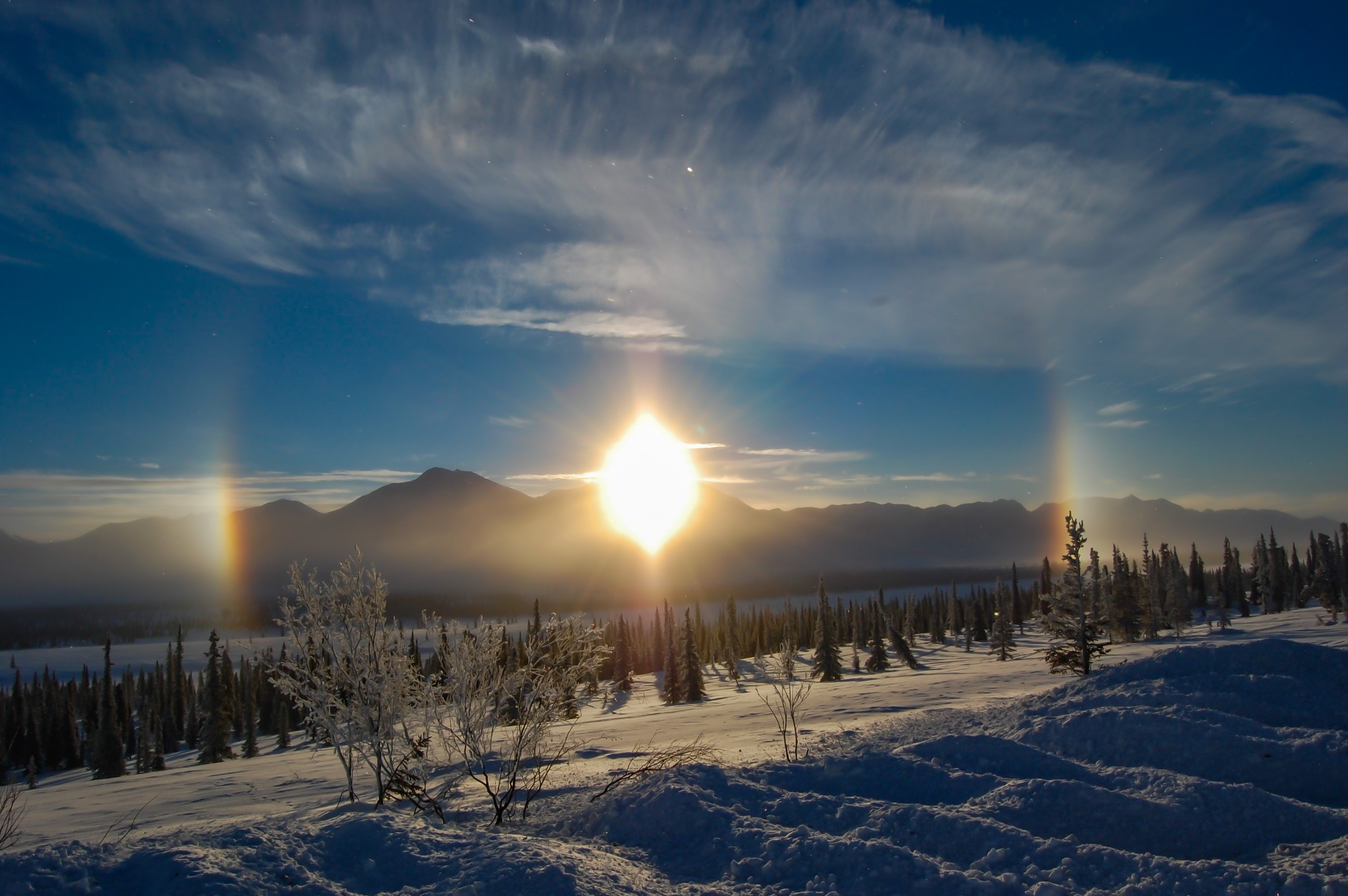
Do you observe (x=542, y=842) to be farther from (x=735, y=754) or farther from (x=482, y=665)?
(x=735, y=754)

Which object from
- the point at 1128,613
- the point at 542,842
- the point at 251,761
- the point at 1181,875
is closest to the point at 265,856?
the point at 542,842

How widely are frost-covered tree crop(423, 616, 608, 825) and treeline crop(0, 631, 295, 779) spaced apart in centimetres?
5075

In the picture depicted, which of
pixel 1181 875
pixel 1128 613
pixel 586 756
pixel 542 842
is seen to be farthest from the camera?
pixel 1128 613

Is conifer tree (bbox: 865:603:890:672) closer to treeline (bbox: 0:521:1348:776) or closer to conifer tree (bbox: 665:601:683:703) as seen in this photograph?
treeline (bbox: 0:521:1348:776)

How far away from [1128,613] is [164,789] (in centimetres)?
6983

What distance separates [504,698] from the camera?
16266mm

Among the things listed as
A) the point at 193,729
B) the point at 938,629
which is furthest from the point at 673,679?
the point at 193,729

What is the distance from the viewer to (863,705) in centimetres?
3350

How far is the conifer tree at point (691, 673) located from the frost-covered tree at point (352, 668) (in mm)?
42169

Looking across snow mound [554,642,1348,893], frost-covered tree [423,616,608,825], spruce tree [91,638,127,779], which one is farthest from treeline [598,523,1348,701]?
spruce tree [91,638,127,779]

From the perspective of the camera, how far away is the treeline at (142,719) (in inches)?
2203

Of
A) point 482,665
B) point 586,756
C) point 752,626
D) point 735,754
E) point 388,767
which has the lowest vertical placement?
point 752,626

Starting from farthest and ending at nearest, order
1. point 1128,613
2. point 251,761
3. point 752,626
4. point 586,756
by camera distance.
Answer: point 752,626 → point 1128,613 → point 251,761 → point 586,756

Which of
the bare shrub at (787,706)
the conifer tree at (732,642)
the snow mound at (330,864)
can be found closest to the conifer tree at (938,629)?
the conifer tree at (732,642)
